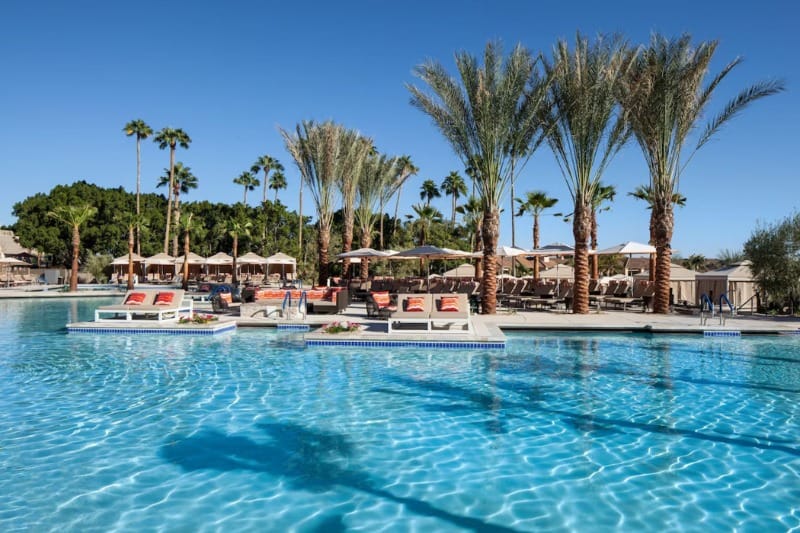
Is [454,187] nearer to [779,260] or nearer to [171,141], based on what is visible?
[171,141]

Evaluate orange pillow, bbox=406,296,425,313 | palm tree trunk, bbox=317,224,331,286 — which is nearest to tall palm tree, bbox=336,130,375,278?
palm tree trunk, bbox=317,224,331,286

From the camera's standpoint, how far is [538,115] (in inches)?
757

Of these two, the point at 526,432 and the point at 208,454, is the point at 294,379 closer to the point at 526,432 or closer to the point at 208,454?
the point at 208,454

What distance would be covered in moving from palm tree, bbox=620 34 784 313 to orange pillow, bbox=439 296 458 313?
9201 millimetres

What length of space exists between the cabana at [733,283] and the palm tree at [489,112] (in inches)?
432

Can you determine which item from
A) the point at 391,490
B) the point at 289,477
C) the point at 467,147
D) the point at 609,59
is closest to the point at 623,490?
the point at 391,490

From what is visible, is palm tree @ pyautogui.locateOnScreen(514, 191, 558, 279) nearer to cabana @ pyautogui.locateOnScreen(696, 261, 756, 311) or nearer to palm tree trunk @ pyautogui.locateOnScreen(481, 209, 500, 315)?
cabana @ pyautogui.locateOnScreen(696, 261, 756, 311)

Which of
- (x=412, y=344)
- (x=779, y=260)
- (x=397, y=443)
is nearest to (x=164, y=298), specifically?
(x=412, y=344)

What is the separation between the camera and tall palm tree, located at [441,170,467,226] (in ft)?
195

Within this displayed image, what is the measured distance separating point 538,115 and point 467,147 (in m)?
2.77

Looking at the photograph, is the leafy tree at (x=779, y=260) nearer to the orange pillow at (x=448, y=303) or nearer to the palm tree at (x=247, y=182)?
the orange pillow at (x=448, y=303)

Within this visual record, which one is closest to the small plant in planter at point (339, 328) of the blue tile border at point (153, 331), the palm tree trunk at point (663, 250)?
the blue tile border at point (153, 331)

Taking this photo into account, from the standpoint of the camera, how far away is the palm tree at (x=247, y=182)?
6016 centimetres

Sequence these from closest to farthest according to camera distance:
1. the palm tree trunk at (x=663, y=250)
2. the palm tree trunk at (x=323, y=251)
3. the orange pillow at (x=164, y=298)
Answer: the orange pillow at (x=164, y=298), the palm tree trunk at (x=663, y=250), the palm tree trunk at (x=323, y=251)
